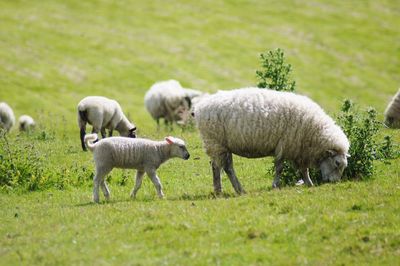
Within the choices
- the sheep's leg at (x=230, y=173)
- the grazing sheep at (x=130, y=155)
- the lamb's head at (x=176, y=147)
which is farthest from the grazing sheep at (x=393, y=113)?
the grazing sheep at (x=130, y=155)

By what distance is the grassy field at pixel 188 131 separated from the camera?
10555 mm

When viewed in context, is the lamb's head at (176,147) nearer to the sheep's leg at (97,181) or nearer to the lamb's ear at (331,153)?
the sheep's leg at (97,181)

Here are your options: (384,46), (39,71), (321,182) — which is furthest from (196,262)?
(384,46)

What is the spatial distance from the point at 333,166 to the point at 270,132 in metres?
1.73

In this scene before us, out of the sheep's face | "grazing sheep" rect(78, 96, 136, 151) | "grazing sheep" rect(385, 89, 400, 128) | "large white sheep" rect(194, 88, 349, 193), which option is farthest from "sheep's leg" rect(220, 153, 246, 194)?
"grazing sheep" rect(385, 89, 400, 128)

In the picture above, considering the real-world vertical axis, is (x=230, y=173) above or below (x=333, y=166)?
below

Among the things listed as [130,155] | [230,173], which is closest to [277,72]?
[230,173]

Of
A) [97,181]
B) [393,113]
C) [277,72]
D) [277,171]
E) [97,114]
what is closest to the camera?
[97,181]

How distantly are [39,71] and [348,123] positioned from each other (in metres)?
39.2

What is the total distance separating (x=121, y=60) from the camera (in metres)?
56.9

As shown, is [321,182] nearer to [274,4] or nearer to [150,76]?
[150,76]

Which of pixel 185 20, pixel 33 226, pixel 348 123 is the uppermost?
pixel 185 20

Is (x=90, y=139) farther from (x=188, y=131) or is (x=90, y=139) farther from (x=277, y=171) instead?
(x=188, y=131)

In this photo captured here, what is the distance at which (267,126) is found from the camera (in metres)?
14.3
